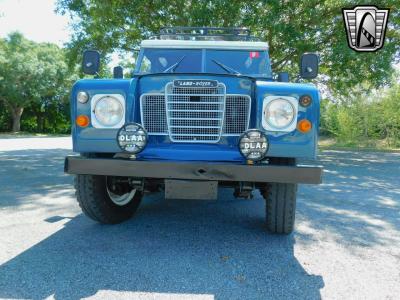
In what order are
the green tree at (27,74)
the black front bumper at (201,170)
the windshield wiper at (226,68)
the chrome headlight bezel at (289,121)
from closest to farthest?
the black front bumper at (201,170), the chrome headlight bezel at (289,121), the windshield wiper at (226,68), the green tree at (27,74)

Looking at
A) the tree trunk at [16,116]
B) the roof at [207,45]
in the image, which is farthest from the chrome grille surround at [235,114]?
the tree trunk at [16,116]

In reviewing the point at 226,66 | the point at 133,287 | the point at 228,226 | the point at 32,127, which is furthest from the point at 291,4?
the point at 32,127

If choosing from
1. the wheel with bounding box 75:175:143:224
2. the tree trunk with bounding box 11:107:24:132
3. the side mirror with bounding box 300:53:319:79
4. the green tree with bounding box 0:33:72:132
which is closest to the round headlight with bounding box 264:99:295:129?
the wheel with bounding box 75:175:143:224

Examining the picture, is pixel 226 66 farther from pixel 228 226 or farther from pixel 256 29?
pixel 256 29

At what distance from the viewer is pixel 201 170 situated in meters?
2.91

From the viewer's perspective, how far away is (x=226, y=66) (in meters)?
4.38

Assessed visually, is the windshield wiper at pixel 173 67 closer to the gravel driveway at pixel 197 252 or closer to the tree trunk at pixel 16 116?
the gravel driveway at pixel 197 252

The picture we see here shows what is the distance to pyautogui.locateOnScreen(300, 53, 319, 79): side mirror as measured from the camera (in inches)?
175

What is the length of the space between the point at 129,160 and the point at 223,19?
7.97 meters

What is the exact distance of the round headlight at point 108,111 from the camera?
10.5 ft

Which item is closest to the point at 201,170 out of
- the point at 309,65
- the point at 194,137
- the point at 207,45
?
the point at 194,137

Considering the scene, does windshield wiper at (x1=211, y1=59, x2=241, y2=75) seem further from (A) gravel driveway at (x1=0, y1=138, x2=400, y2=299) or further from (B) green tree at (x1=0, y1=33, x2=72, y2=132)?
(B) green tree at (x1=0, y1=33, x2=72, y2=132)

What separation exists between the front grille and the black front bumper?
18.3 inches

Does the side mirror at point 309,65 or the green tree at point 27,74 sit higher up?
the green tree at point 27,74
